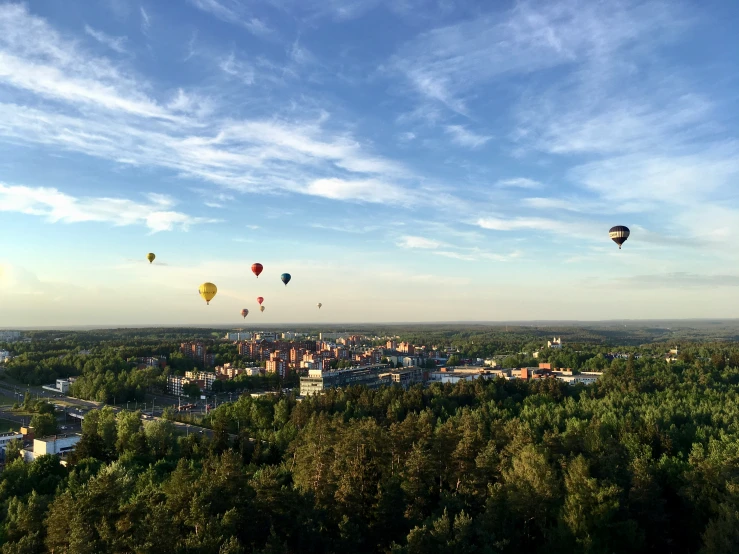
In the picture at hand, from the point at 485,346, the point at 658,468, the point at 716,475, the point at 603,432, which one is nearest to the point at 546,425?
the point at 603,432

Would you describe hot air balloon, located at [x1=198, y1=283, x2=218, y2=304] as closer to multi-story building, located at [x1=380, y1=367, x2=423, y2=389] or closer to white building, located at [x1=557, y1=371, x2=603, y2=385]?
multi-story building, located at [x1=380, y1=367, x2=423, y2=389]

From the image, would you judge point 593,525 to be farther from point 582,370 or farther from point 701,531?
point 582,370

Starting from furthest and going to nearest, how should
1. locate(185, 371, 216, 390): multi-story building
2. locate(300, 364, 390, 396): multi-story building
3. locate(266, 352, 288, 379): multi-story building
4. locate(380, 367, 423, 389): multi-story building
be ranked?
locate(266, 352, 288, 379): multi-story building < locate(185, 371, 216, 390): multi-story building < locate(380, 367, 423, 389): multi-story building < locate(300, 364, 390, 396): multi-story building

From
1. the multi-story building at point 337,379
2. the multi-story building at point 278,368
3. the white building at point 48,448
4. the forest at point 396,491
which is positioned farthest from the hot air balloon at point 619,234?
the multi-story building at point 278,368

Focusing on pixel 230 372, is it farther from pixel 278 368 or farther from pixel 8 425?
pixel 8 425

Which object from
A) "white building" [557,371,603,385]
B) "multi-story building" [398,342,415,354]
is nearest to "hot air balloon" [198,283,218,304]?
"white building" [557,371,603,385]

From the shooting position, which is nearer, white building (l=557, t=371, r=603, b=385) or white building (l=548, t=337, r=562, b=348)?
white building (l=557, t=371, r=603, b=385)
